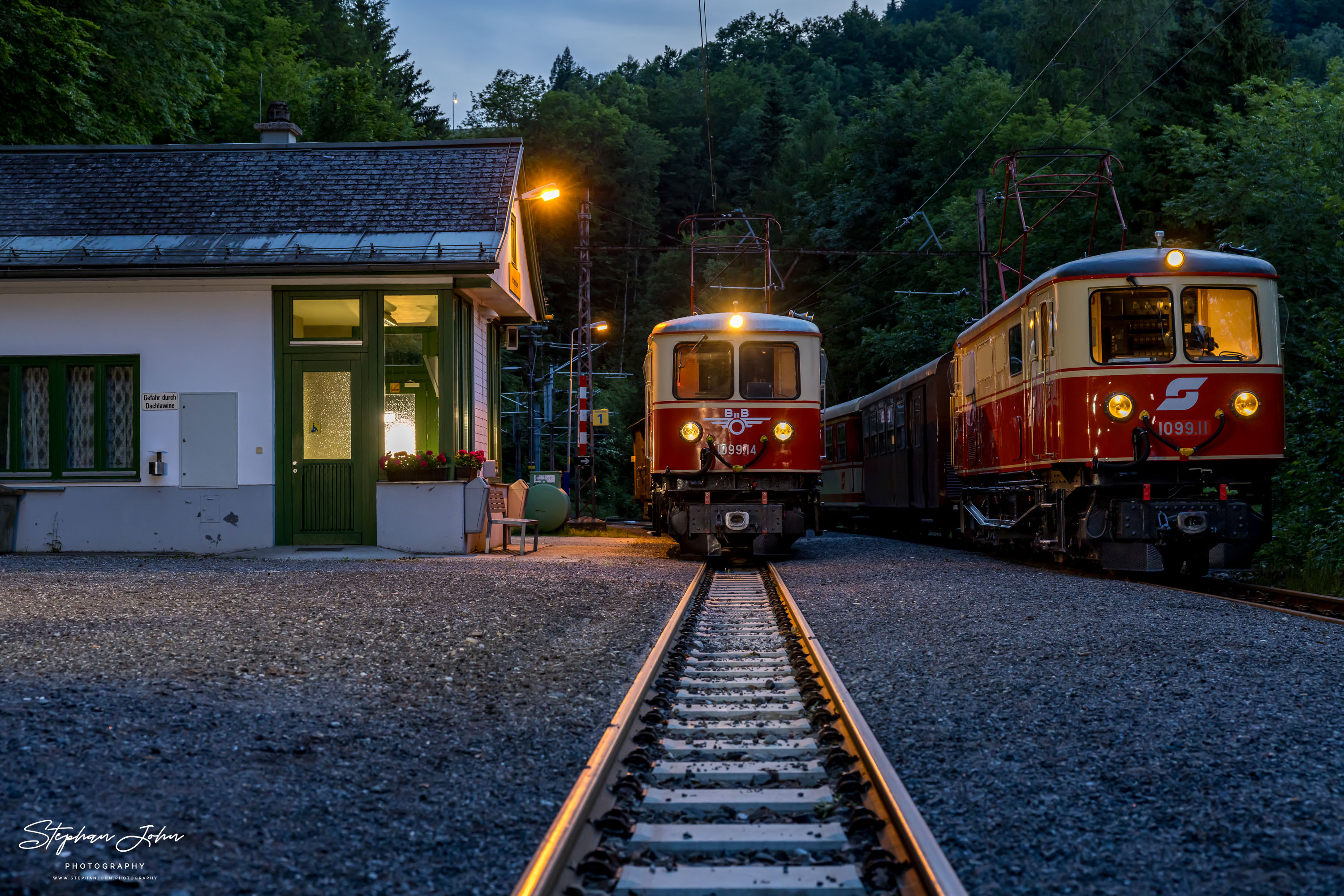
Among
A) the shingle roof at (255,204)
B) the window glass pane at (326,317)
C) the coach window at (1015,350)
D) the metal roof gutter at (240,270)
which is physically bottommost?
the coach window at (1015,350)

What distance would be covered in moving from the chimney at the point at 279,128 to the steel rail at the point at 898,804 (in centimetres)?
1691

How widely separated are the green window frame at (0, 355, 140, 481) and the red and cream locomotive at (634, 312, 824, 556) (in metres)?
7.34

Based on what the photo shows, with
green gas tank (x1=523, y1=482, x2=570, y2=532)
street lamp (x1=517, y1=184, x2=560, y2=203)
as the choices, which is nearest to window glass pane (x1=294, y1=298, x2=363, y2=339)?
street lamp (x1=517, y1=184, x2=560, y2=203)

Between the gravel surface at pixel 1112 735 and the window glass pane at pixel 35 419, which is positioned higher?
the window glass pane at pixel 35 419

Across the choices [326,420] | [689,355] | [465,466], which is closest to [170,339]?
[326,420]

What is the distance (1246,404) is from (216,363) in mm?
12720

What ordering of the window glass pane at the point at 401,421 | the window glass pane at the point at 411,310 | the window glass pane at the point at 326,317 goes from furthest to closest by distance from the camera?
the window glass pane at the point at 401,421 < the window glass pane at the point at 411,310 < the window glass pane at the point at 326,317

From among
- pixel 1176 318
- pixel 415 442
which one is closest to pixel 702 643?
pixel 1176 318

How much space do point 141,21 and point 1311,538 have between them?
27027 mm

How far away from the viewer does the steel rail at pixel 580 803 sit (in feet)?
10.2

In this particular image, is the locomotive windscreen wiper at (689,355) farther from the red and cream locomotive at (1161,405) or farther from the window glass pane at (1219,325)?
the window glass pane at (1219,325)

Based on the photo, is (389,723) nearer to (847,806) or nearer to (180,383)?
(847,806)

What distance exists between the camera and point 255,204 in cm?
1683

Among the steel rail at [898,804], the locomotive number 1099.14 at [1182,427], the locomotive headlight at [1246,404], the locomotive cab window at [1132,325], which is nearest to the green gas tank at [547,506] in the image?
the locomotive cab window at [1132,325]
